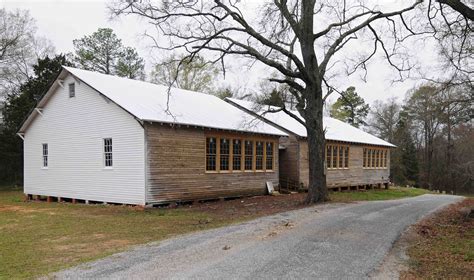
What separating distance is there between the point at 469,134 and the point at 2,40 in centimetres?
4551

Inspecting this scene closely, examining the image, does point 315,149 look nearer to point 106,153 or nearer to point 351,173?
point 106,153

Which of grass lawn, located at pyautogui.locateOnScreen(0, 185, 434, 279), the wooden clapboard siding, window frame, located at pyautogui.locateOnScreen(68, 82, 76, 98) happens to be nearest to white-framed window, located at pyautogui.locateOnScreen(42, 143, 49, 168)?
window frame, located at pyautogui.locateOnScreen(68, 82, 76, 98)

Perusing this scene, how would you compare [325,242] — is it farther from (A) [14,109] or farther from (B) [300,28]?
(A) [14,109]

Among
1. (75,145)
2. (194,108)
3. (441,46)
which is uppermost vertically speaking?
(441,46)

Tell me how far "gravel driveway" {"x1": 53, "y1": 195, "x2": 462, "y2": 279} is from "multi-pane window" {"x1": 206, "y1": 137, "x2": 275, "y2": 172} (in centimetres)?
813

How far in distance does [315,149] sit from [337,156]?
1228cm

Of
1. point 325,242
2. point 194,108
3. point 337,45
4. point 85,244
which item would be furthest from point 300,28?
point 85,244

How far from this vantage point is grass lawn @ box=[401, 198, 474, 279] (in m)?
7.35

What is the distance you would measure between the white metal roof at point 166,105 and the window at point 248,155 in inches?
30.1

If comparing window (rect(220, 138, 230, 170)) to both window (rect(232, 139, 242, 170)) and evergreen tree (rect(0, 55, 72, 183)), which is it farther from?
evergreen tree (rect(0, 55, 72, 183))

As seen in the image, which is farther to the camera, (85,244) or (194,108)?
(194,108)

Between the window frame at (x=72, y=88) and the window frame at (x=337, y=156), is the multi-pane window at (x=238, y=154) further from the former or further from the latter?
the window frame at (x=72, y=88)

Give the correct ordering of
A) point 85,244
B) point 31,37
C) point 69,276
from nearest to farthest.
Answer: point 69,276, point 85,244, point 31,37

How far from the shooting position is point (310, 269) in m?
7.17
